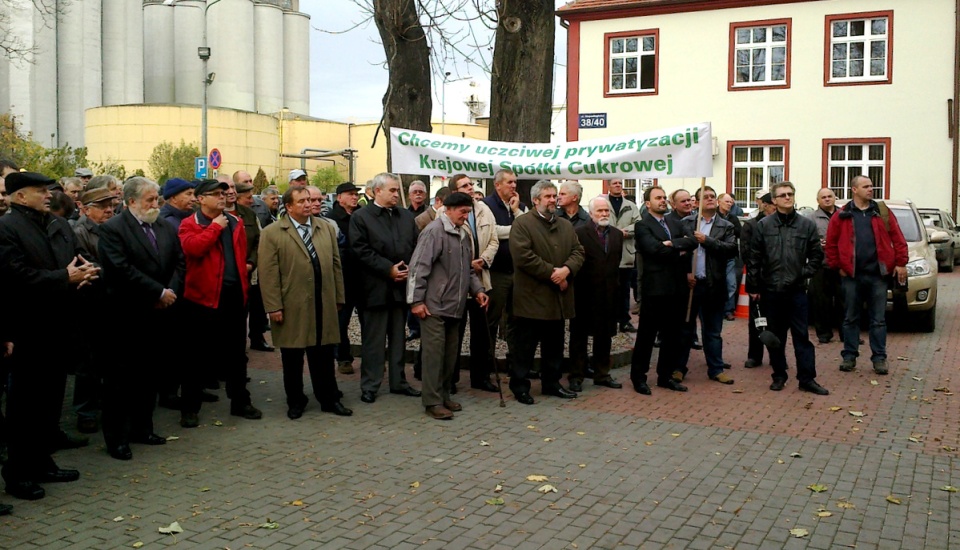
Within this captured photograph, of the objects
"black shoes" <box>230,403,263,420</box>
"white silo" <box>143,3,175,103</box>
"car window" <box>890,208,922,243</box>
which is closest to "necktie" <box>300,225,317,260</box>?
"black shoes" <box>230,403,263,420</box>

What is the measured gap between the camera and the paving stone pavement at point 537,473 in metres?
5.33

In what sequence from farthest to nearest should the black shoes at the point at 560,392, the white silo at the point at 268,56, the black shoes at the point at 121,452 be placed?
the white silo at the point at 268,56 → the black shoes at the point at 560,392 → the black shoes at the point at 121,452

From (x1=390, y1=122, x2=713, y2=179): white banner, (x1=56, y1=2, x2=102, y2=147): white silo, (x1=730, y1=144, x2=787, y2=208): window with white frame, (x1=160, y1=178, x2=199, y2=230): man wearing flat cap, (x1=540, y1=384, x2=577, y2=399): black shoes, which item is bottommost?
(x1=540, y1=384, x2=577, y2=399): black shoes

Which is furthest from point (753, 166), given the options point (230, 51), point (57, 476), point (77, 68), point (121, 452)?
point (230, 51)

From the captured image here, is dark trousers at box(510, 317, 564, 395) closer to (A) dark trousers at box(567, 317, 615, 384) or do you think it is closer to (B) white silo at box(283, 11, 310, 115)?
(A) dark trousers at box(567, 317, 615, 384)

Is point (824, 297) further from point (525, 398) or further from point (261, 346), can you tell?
point (261, 346)

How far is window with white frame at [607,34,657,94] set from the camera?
3012 cm

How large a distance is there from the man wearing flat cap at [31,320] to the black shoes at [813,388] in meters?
6.62

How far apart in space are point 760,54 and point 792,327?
2158 centimetres

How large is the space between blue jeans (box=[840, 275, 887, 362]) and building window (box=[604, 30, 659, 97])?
20.5 m

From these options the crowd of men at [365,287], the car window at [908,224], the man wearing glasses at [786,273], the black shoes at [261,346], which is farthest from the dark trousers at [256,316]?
the car window at [908,224]

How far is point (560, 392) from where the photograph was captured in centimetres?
901

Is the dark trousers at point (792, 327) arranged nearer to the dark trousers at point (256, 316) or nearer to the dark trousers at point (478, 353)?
the dark trousers at point (478, 353)

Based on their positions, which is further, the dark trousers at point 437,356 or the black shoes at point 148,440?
the dark trousers at point 437,356
